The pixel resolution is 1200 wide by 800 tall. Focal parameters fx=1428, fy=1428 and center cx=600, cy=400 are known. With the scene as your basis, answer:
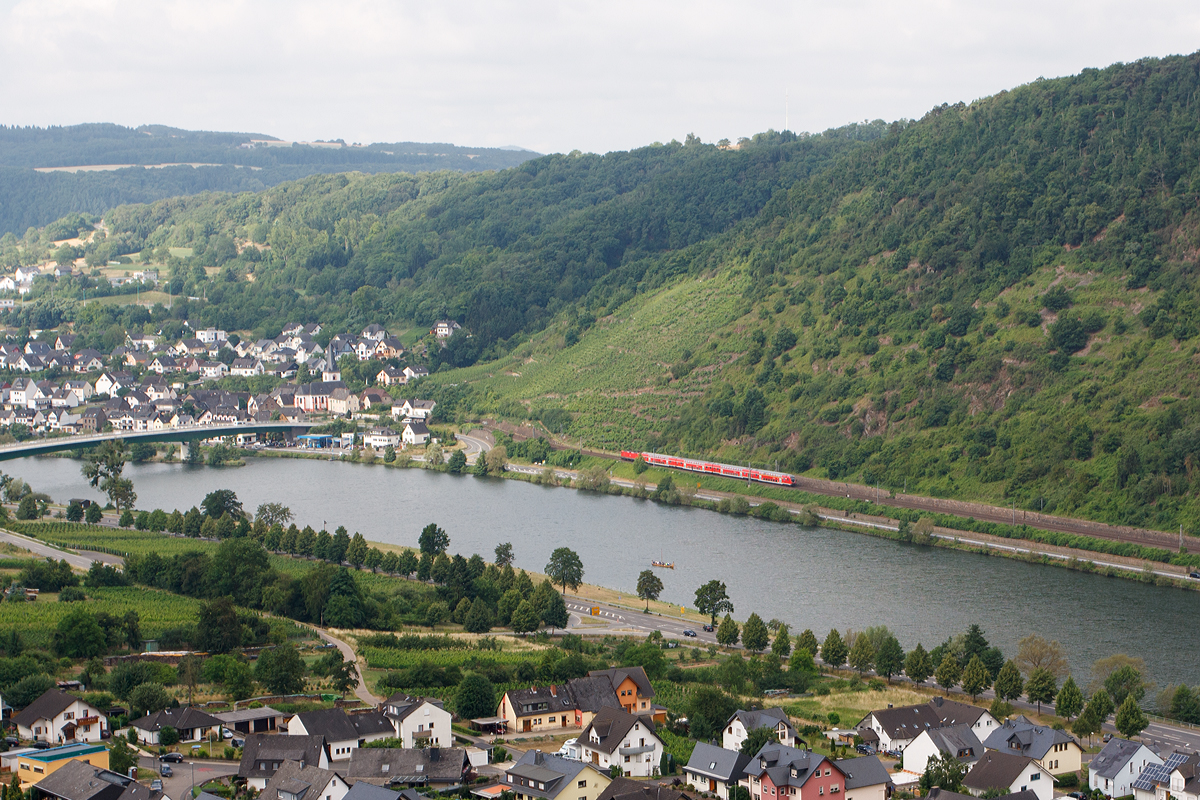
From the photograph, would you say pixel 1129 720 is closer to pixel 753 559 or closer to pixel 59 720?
pixel 753 559

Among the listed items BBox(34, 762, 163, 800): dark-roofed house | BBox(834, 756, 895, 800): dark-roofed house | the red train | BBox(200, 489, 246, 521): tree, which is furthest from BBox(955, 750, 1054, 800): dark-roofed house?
the red train

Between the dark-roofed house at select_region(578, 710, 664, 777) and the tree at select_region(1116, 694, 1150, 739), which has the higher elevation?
the tree at select_region(1116, 694, 1150, 739)

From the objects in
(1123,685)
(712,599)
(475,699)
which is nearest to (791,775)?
(475,699)

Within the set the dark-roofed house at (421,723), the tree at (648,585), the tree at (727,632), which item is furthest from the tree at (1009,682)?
the dark-roofed house at (421,723)

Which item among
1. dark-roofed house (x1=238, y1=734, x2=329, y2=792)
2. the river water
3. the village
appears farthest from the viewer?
the village

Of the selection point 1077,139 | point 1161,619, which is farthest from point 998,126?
point 1161,619

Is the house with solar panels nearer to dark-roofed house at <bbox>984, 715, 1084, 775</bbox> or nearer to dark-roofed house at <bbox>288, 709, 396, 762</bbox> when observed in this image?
dark-roofed house at <bbox>984, 715, 1084, 775</bbox>

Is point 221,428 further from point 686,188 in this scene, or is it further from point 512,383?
point 686,188
